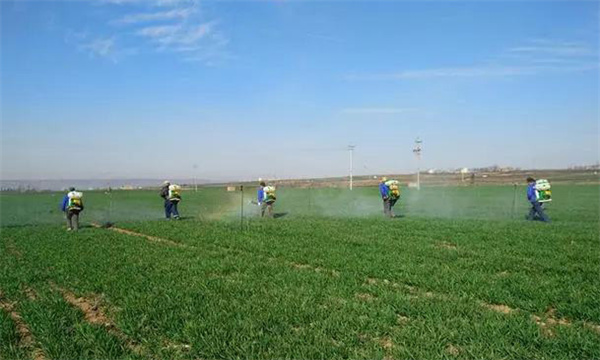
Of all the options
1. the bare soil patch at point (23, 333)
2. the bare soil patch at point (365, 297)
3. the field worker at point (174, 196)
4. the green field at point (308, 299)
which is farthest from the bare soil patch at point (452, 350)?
the field worker at point (174, 196)

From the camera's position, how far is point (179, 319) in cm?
671

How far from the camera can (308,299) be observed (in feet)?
24.8

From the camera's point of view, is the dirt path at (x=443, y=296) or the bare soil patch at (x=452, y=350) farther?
the dirt path at (x=443, y=296)

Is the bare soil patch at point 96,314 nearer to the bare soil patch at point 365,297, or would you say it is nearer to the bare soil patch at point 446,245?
the bare soil patch at point 365,297

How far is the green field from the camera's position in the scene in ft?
18.7

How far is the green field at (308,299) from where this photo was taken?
5688 mm

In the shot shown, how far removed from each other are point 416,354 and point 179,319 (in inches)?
129

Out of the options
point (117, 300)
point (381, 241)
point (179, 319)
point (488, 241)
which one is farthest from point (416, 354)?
point (488, 241)

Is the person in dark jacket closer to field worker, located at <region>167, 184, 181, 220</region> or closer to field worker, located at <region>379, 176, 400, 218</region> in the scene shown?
field worker, located at <region>167, 184, 181, 220</region>

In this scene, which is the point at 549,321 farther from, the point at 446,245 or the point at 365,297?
the point at 446,245

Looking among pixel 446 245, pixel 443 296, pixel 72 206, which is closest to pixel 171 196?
pixel 72 206

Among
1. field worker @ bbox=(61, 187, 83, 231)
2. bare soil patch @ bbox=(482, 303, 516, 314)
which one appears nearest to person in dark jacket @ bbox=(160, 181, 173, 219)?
field worker @ bbox=(61, 187, 83, 231)

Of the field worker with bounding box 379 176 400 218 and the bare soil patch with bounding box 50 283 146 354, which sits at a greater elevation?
the field worker with bounding box 379 176 400 218

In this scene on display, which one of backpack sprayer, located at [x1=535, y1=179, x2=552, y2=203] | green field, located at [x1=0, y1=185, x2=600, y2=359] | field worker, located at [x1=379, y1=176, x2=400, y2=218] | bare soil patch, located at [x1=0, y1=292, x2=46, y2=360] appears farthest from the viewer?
field worker, located at [x1=379, y1=176, x2=400, y2=218]
